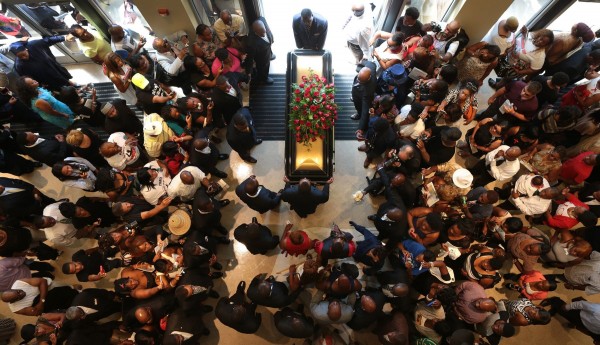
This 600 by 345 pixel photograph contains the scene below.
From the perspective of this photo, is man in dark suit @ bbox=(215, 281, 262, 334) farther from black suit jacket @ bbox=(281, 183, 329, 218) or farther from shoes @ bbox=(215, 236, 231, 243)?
black suit jacket @ bbox=(281, 183, 329, 218)

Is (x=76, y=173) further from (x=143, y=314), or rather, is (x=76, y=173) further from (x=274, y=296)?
(x=274, y=296)

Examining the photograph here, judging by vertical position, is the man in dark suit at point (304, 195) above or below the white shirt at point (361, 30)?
below

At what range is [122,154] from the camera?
15.5 feet

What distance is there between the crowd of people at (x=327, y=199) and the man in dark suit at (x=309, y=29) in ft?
0.10

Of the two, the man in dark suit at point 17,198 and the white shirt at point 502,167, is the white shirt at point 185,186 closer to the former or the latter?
the man in dark suit at point 17,198

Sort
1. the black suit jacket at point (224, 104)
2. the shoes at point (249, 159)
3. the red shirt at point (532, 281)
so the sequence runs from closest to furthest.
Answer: the red shirt at point (532, 281), the black suit jacket at point (224, 104), the shoes at point (249, 159)

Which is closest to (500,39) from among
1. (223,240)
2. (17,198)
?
(223,240)

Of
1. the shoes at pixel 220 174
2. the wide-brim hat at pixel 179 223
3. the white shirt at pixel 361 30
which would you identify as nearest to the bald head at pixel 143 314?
the wide-brim hat at pixel 179 223

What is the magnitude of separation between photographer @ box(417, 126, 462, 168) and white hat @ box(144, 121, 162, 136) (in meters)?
3.68

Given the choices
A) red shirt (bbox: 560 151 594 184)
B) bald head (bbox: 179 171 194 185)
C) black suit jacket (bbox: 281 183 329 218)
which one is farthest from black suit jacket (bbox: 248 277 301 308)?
red shirt (bbox: 560 151 594 184)

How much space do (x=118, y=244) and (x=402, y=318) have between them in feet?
12.1

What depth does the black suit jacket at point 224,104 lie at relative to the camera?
4963 millimetres

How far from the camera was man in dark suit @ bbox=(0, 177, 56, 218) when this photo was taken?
4363mm

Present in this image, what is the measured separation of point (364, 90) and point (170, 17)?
3.37 metres
